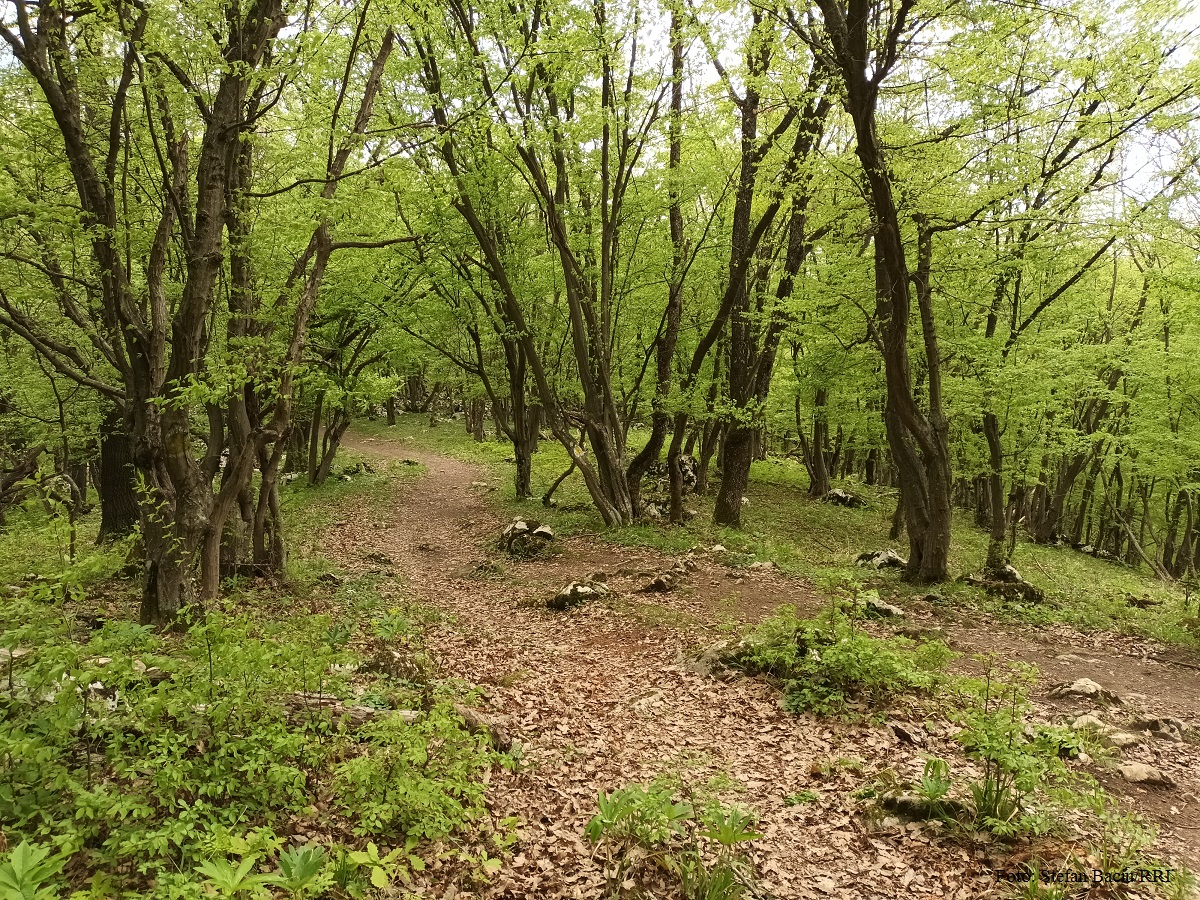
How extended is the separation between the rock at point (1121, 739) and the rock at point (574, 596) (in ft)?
21.7

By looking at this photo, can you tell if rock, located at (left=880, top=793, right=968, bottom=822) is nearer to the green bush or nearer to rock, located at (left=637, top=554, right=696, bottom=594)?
the green bush

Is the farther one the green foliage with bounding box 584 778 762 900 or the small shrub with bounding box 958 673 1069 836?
the small shrub with bounding box 958 673 1069 836

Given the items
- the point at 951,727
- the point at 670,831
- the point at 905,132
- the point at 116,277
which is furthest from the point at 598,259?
the point at 670,831

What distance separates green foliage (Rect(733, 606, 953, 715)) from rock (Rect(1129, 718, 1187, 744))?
1.76 m

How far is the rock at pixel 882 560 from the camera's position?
13.4 m

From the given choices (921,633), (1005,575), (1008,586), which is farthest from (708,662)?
(1005,575)

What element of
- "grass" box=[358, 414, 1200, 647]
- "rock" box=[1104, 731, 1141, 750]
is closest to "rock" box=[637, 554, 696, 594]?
"grass" box=[358, 414, 1200, 647]

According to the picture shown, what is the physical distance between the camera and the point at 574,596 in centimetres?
1051

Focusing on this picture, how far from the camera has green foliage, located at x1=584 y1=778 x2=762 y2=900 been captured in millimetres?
3750

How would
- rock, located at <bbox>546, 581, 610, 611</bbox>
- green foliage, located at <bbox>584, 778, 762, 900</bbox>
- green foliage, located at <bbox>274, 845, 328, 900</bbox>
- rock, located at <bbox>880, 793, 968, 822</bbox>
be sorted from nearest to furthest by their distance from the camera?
1. green foliage, located at <bbox>274, 845, 328, 900</bbox>
2. green foliage, located at <bbox>584, 778, 762, 900</bbox>
3. rock, located at <bbox>880, 793, 968, 822</bbox>
4. rock, located at <bbox>546, 581, 610, 611</bbox>

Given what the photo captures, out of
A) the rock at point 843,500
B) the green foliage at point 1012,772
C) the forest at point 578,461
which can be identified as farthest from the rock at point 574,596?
the rock at point 843,500

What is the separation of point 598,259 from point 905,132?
7597 millimetres

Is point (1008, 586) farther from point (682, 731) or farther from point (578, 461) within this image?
point (578, 461)

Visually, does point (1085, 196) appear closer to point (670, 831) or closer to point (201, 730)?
point (670, 831)
